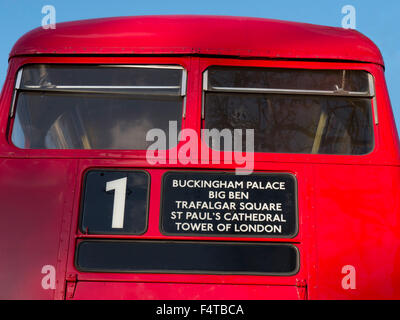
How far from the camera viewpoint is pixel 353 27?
15.8 feet

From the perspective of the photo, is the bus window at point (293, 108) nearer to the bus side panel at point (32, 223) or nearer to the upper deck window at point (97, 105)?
the upper deck window at point (97, 105)

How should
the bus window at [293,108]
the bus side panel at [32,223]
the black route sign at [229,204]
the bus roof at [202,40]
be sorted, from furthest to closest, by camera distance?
the bus roof at [202,40] → the bus window at [293,108] → the black route sign at [229,204] → the bus side panel at [32,223]

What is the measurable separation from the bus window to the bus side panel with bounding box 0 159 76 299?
1210mm

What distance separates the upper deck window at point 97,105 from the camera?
4.22m

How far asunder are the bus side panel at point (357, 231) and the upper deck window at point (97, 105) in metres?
1.30

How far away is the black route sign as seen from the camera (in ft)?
12.9

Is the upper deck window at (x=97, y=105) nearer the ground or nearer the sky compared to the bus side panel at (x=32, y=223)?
nearer the sky

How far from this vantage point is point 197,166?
13.3 feet

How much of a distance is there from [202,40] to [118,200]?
148 cm

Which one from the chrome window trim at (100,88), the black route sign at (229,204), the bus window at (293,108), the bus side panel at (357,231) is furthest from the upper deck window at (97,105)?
the bus side panel at (357,231)

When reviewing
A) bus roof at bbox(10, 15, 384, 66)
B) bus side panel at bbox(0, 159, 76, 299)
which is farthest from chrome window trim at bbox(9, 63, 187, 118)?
bus side panel at bbox(0, 159, 76, 299)

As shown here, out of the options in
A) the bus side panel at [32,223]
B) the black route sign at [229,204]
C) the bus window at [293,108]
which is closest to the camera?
the bus side panel at [32,223]
